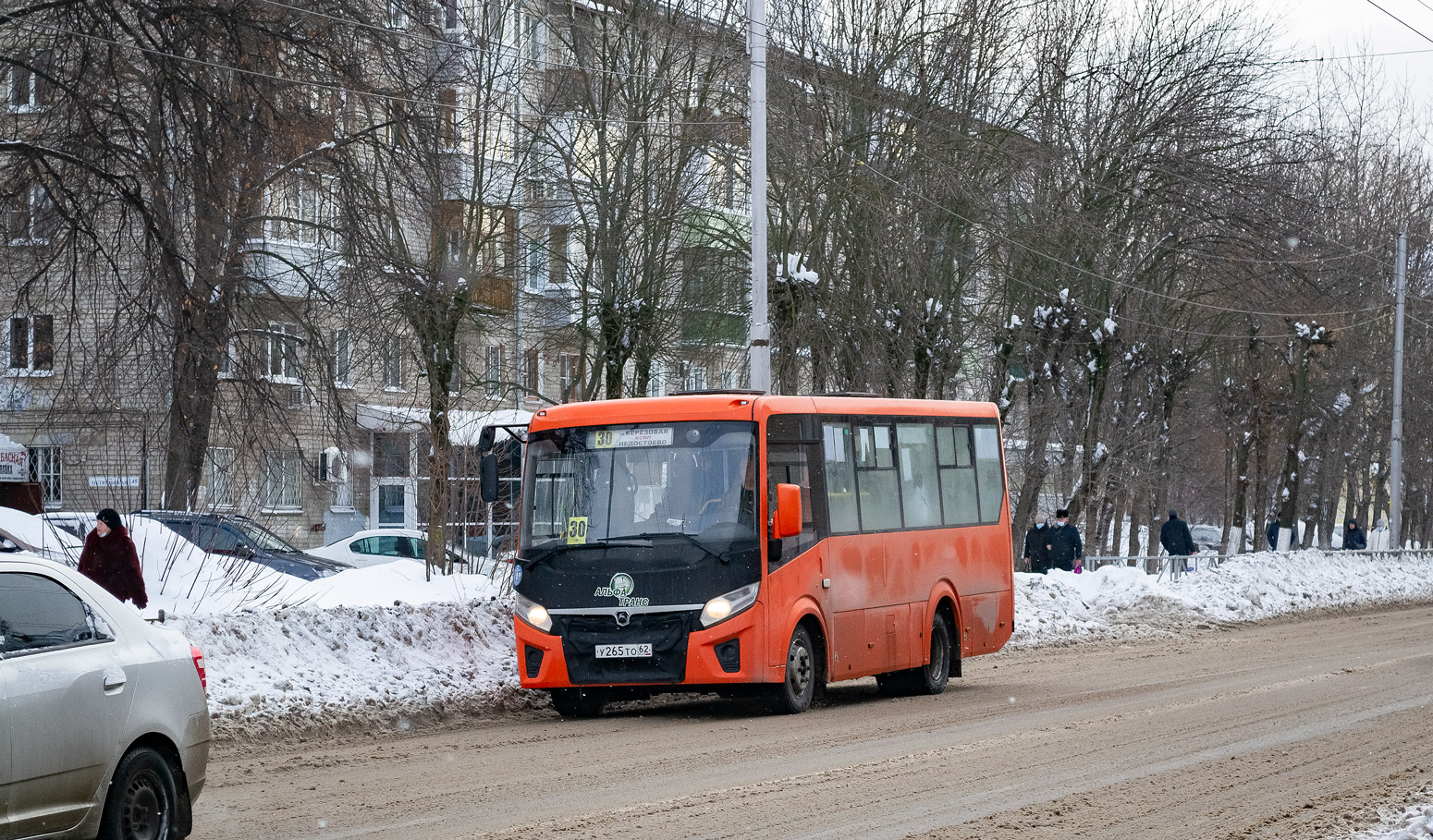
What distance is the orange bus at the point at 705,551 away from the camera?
1495cm

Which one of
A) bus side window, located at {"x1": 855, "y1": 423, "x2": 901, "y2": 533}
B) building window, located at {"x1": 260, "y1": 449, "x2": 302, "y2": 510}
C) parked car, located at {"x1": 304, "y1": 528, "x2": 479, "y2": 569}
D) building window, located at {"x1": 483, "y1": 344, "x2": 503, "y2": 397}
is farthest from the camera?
parked car, located at {"x1": 304, "y1": 528, "x2": 479, "y2": 569}

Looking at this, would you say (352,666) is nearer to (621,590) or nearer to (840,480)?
(621,590)

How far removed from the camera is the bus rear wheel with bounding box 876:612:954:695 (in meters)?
17.9

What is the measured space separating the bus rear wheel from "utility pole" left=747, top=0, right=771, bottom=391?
15.3 ft

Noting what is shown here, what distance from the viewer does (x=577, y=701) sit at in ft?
51.5

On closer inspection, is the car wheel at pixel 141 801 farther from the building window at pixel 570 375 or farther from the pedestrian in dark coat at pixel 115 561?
the building window at pixel 570 375

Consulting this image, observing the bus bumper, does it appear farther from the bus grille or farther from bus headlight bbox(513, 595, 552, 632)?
bus headlight bbox(513, 595, 552, 632)

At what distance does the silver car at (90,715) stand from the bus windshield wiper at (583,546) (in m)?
6.97

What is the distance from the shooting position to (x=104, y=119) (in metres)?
18.3

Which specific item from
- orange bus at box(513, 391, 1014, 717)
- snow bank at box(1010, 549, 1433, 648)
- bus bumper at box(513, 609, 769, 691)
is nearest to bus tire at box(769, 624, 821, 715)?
orange bus at box(513, 391, 1014, 717)

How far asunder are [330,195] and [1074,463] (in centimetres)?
2689

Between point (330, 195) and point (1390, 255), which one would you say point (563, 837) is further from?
point (1390, 255)

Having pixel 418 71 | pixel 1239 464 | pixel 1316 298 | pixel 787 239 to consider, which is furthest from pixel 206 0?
pixel 1239 464

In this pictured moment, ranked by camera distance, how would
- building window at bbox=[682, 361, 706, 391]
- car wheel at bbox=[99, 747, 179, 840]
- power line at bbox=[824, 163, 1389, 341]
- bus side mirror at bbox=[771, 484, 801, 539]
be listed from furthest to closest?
1. building window at bbox=[682, 361, 706, 391]
2. power line at bbox=[824, 163, 1389, 341]
3. bus side mirror at bbox=[771, 484, 801, 539]
4. car wheel at bbox=[99, 747, 179, 840]
